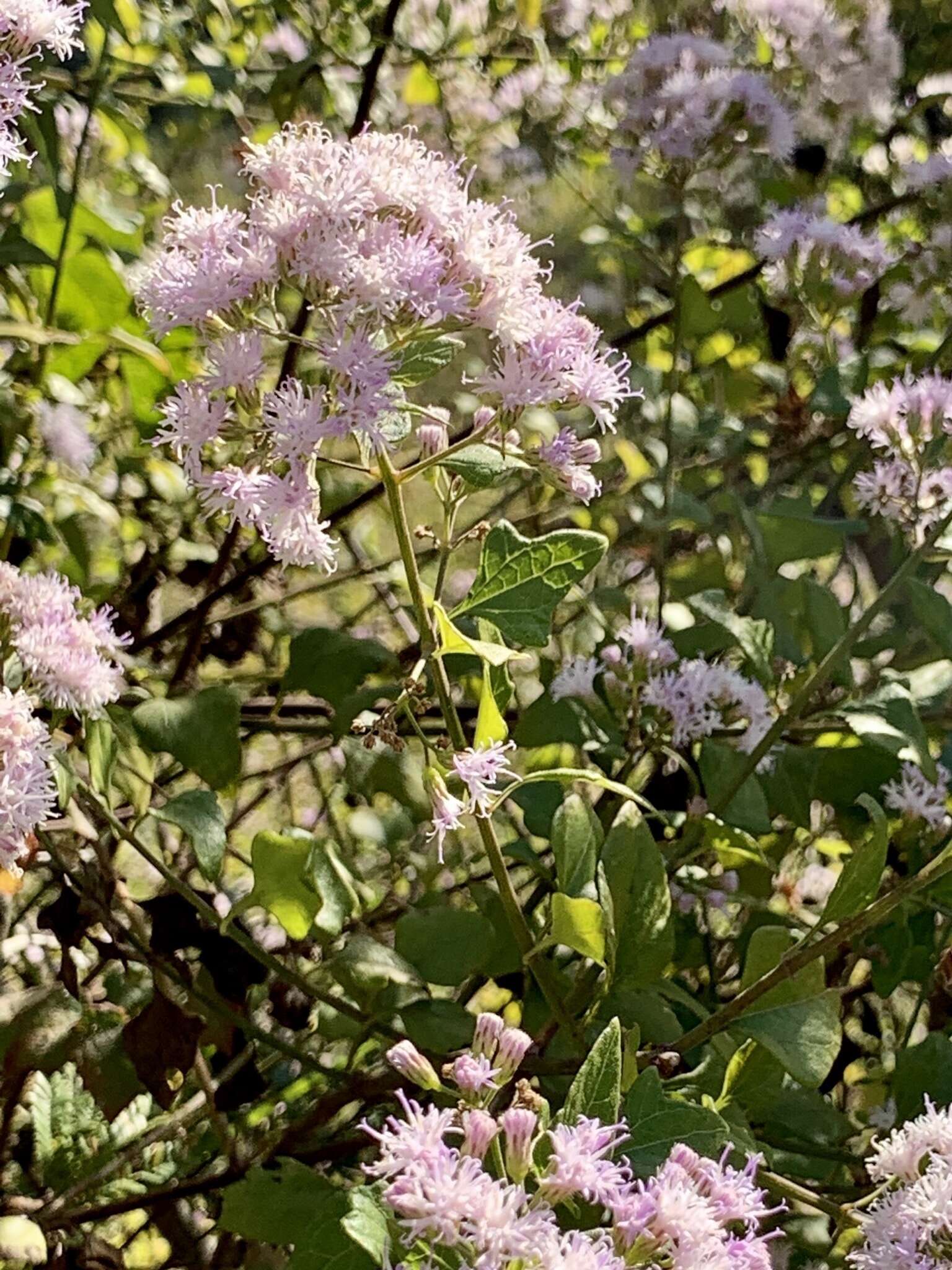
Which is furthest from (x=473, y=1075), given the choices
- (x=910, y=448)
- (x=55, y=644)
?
(x=910, y=448)

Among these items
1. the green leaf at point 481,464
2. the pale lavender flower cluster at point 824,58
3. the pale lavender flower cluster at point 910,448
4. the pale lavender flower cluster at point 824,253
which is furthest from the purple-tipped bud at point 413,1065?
the pale lavender flower cluster at point 824,58

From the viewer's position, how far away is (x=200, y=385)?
0.62 metres

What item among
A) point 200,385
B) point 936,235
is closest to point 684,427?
point 936,235

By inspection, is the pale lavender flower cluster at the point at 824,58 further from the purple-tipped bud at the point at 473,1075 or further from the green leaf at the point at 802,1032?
the purple-tipped bud at the point at 473,1075

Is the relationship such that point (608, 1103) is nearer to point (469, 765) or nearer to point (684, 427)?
point (469, 765)

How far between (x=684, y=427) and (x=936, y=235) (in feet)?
1.05

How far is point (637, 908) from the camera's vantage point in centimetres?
68

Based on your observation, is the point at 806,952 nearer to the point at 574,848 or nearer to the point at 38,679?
the point at 574,848

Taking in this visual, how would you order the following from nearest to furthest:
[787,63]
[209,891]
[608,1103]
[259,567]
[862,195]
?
[608,1103] < [209,891] < [259,567] < [787,63] < [862,195]

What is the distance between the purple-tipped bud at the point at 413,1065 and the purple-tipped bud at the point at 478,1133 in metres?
0.06

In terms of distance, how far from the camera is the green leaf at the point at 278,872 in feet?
2.23

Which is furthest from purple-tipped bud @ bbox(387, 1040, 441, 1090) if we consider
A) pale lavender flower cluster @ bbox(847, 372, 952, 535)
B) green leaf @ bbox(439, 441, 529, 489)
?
pale lavender flower cluster @ bbox(847, 372, 952, 535)

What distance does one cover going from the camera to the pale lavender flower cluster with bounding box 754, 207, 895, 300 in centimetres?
115

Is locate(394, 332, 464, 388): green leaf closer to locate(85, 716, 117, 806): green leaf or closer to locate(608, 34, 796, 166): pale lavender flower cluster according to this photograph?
locate(85, 716, 117, 806): green leaf
